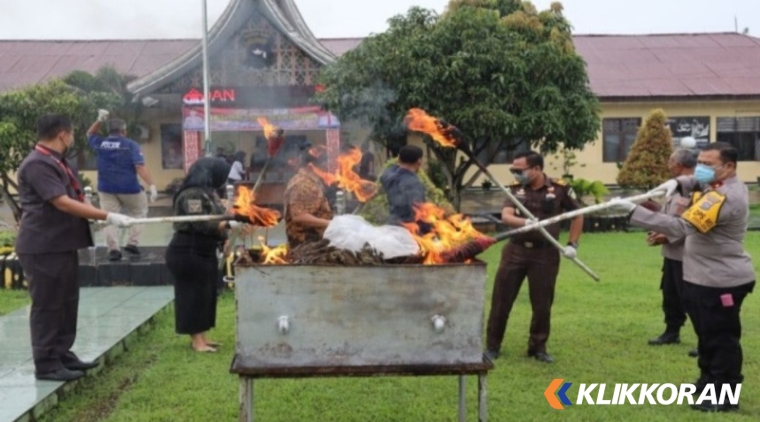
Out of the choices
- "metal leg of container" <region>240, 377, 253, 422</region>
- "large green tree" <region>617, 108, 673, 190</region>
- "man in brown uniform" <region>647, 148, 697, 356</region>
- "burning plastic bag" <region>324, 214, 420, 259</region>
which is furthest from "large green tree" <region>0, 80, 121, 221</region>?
"large green tree" <region>617, 108, 673, 190</region>

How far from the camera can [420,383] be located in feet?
18.1

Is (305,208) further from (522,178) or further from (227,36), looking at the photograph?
(227,36)

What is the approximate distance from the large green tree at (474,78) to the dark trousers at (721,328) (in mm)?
7940

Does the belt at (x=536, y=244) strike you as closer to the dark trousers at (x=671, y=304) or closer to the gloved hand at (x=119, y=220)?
the dark trousers at (x=671, y=304)

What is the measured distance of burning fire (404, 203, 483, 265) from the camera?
427cm

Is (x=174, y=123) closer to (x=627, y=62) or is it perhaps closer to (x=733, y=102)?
(x=627, y=62)

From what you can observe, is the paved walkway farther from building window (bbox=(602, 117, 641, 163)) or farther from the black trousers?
building window (bbox=(602, 117, 641, 163))

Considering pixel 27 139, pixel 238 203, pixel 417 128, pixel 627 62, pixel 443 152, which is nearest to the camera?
pixel 238 203

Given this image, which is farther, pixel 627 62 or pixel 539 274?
pixel 627 62

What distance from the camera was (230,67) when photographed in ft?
62.2

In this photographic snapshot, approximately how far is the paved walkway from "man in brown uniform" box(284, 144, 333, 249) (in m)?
1.85

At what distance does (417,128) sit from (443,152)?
9.01 meters

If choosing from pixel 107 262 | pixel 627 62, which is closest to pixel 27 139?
pixel 107 262

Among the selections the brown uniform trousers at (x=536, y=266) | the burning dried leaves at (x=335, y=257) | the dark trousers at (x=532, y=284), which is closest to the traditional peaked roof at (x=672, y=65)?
the brown uniform trousers at (x=536, y=266)
